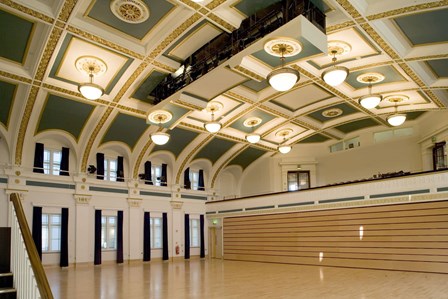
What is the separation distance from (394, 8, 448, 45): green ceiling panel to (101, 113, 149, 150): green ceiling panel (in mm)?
9655

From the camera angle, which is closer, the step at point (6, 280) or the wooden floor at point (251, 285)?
the step at point (6, 280)

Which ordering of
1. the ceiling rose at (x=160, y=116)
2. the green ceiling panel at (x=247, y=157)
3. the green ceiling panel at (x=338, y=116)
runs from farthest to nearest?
the green ceiling panel at (x=247, y=157)
the green ceiling panel at (x=338, y=116)
the ceiling rose at (x=160, y=116)

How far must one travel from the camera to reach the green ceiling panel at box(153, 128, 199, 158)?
16.6 m

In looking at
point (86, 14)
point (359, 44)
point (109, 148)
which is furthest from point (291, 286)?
point (109, 148)

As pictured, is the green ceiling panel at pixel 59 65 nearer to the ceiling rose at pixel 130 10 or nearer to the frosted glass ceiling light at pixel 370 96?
the ceiling rose at pixel 130 10

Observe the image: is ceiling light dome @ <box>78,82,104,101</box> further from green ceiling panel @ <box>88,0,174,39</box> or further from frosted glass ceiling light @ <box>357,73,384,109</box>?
frosted glass ceiling light @ <box>357,73,384,109</box>

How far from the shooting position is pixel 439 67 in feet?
37.6

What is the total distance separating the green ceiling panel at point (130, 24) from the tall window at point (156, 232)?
10253mm

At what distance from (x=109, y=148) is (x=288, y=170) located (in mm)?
9213

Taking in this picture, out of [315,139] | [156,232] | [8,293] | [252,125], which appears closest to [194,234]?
[156,232]

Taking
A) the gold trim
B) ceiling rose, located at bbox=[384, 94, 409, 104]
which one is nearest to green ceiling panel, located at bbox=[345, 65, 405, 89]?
ceiling rose, located at bbox=[384, 94, 409, 104]

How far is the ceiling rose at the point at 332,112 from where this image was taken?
15.9m

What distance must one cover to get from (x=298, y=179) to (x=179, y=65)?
10.9 metres

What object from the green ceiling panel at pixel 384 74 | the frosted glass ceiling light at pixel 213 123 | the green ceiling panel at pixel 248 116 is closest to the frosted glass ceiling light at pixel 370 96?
the green ceiling panel at pixel 384 74
